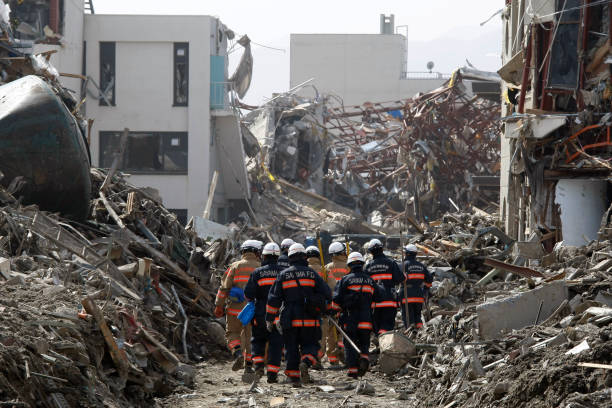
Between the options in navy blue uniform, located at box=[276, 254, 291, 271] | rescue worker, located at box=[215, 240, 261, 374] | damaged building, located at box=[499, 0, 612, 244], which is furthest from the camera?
damaged building, located at box=[499, 0, 612, 244]

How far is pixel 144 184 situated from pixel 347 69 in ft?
127

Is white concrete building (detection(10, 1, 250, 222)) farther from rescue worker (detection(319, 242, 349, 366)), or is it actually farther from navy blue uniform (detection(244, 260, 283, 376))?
navy blue uniform (detection(244, 260, 283, 376))

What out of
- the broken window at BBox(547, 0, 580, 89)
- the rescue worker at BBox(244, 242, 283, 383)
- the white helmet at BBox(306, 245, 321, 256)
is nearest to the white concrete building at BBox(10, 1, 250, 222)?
the broken window at BBox(547, 0, 580, 89)

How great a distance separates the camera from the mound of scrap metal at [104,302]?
8070 millimetres

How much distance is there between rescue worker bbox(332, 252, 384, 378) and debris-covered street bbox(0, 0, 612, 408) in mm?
24

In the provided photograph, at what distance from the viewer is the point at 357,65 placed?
6956 cm

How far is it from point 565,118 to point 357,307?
8303 millimetres

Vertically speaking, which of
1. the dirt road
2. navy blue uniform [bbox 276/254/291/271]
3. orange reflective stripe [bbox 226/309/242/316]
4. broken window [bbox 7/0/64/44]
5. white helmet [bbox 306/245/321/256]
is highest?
broken window [bbox 7/0/64/44]

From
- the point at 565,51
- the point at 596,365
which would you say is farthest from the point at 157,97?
the point at 596,365

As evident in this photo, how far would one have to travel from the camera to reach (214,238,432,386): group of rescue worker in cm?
1156

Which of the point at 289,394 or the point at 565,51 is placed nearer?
the point at 289,394

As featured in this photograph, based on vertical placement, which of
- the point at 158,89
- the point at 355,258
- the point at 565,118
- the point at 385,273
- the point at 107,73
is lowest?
the point at 385,273

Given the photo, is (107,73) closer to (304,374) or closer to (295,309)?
(295,309)

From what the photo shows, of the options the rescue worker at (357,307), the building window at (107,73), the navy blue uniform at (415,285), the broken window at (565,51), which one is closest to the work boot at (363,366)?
the rescue worker at (357,307)
